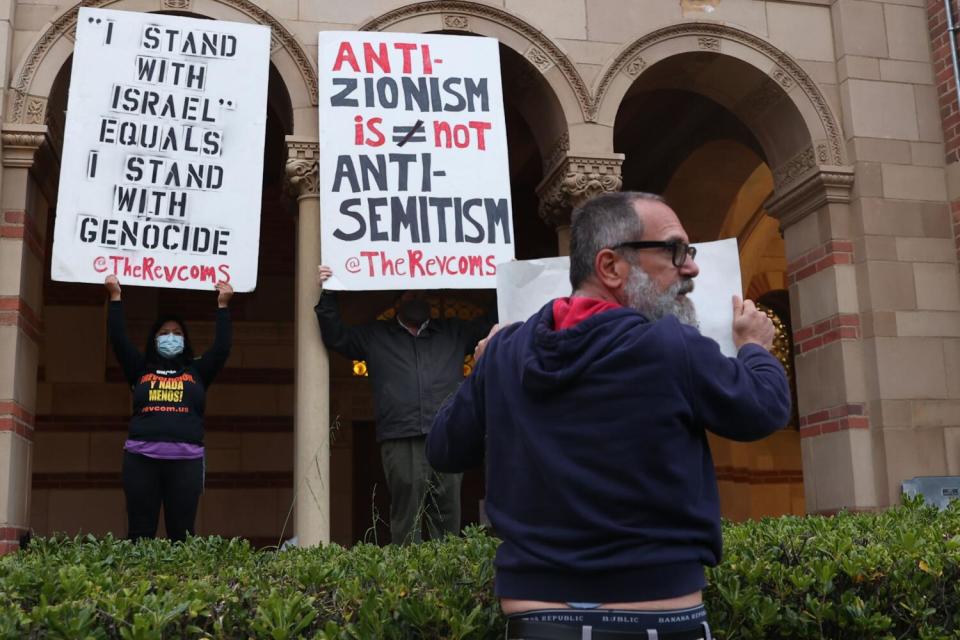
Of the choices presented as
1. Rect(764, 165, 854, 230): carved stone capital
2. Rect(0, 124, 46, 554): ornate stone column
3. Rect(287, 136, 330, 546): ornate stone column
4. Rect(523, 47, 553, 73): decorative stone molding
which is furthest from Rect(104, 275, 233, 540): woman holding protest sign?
Rect(764, 165, 854, 230): carved stone capital

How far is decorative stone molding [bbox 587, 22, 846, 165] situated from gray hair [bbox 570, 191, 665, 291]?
6277 mm

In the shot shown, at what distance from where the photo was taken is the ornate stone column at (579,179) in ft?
27.1

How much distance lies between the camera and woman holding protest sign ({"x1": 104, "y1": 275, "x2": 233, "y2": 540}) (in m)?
6.52

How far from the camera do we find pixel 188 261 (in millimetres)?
6863

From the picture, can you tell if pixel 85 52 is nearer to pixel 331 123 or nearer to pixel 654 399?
pixel 331 123

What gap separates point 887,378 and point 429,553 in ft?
19.5

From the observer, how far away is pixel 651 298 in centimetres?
250

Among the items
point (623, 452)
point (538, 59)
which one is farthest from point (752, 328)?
point (538, 59)

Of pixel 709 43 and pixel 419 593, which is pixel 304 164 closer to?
pixel 709 43

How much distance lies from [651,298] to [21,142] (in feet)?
20.7

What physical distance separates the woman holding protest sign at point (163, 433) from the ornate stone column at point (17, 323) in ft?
3.03

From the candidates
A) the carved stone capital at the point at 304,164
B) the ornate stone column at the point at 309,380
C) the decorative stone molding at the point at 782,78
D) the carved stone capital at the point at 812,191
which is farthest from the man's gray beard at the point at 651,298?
the decorative stone molding at the point at 782,78

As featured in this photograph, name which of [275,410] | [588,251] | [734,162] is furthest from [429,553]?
[734,162]

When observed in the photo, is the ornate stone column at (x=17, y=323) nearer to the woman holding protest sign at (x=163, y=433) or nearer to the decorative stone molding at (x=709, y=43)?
the woman holding protest sign at (x=163, y=433)
